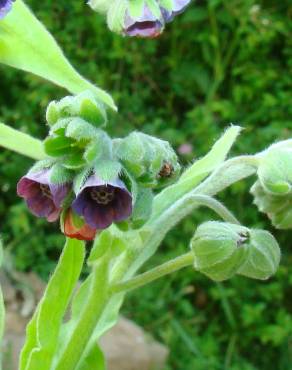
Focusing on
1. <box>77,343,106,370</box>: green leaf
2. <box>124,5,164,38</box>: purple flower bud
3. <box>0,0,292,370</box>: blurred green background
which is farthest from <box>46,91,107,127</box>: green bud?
<box>0,0,292,370</box>: blurred green background

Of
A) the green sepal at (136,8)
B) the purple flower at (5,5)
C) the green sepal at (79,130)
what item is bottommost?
the green sepal at (79,130)

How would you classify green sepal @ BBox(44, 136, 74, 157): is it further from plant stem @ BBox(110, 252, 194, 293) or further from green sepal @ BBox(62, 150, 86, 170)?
plant stem @ BBox(110, 252, 194, 293)

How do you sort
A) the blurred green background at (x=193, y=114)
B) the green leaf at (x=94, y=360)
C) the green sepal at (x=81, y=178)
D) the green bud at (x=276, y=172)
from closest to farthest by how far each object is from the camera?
the green sepal at (x=81, y=178) < the green bud at (x=276, y=172) < the green leaf at (x=94, y=360) < the blurred green background at (x=193, y=114)

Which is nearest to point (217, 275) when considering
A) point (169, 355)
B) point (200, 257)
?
point (200, 257)

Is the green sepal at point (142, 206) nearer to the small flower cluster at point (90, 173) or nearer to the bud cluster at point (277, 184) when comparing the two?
the small flower cluster at point (90, 173)

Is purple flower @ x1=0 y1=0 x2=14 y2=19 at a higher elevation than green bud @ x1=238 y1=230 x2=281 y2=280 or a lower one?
higher

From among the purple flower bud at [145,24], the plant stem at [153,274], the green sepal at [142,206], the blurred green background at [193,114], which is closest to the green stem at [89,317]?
the plant stem at [153,274]

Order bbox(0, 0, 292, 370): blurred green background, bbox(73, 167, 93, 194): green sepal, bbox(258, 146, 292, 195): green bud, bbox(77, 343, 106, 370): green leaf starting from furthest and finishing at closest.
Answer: bbox(0, 0, 292, 370): blurred green background < bbox(77, 343, 106, 370): green leaf < bbox(258, 146, 292, 195): green bud < bbox(73, 167, 93, 194): green sepal
